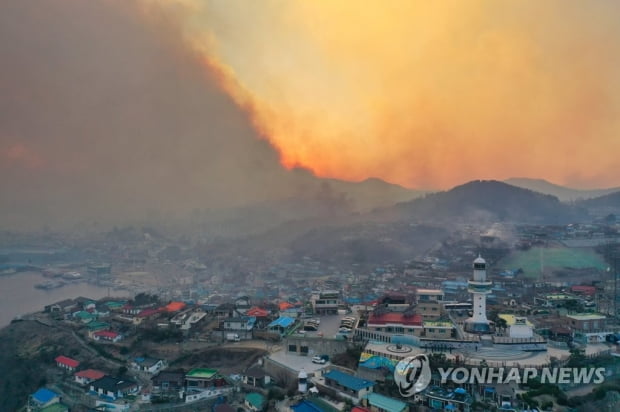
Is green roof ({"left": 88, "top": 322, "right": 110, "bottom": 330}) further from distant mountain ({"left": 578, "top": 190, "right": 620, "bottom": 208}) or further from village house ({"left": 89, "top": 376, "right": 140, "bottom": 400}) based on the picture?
distant mountain ({"left": 578, "top": 190, "right": 620, "bottom": 208})

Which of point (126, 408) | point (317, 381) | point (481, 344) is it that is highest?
point (481, 344)

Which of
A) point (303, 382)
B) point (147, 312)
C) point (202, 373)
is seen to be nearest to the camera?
point (303, 382)

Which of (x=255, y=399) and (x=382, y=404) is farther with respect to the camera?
(x=255, y=399)

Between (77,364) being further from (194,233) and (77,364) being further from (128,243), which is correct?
(194,233)

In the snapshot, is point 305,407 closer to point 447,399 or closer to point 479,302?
point 447,399

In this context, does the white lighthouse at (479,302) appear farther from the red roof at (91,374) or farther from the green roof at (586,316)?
the red roof at (91,374)

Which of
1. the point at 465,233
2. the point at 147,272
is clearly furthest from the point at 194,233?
the point at 465,233

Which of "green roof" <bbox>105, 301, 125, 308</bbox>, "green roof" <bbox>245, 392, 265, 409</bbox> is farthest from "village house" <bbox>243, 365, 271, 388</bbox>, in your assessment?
"green roof" <bbox>105, 301, 125, 308</bbox>

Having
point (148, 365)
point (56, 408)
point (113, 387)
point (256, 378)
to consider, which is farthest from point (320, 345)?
point (56, 408)
